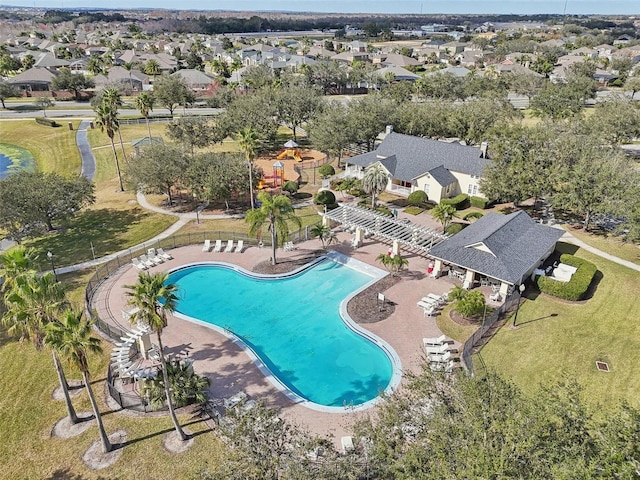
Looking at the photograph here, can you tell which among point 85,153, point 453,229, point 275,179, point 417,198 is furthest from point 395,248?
point 85,153

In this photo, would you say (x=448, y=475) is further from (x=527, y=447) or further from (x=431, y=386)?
(x=431, y=386)

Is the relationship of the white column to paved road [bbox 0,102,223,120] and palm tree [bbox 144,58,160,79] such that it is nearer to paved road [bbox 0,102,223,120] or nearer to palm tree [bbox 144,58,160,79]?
paved road [bbox 0,102,223,120]

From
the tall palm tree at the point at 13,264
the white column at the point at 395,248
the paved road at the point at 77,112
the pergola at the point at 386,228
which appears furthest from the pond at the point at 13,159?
the white column at the point at 395,248

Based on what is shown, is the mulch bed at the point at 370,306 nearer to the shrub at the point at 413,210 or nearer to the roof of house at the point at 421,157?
the shrub at the point at 413,210

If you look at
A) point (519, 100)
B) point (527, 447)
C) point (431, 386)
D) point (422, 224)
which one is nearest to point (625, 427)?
point (527, 447)

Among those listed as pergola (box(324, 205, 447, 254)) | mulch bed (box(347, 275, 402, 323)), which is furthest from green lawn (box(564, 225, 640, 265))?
mulch bed (box(347, 275, 402, 323))
